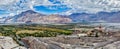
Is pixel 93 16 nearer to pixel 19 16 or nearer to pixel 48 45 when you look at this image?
pixel 19 16

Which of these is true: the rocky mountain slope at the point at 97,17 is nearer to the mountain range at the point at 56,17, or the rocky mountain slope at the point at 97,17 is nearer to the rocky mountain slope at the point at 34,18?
the mountain range at the point at 56,17

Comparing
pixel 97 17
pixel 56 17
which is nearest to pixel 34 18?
pixel 56 17

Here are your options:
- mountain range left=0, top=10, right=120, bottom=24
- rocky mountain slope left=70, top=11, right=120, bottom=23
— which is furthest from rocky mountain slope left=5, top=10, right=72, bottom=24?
rocky mountain slope left=70, top=11, right=120, bottom=23

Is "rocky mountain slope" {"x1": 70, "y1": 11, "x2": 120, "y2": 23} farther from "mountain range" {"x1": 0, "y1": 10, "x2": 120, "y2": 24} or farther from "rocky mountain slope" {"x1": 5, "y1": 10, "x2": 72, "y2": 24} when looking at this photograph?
"rocky mountain slope" {"x1": 5, "y1": 10, "x2": 72, "y2": 24}

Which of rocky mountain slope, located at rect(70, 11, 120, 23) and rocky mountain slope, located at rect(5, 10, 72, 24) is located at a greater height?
rocky mountain slope, located at rect(5, 10, 72, 24)

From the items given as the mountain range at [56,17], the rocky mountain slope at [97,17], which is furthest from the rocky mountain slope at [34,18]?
the rocky mountain slope at [97,17]

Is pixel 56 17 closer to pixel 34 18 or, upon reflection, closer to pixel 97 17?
pixel 34 18

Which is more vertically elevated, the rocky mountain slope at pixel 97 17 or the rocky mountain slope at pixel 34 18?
the rocky mountain slope at pixel 34 18

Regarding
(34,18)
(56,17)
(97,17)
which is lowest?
(97,17)
